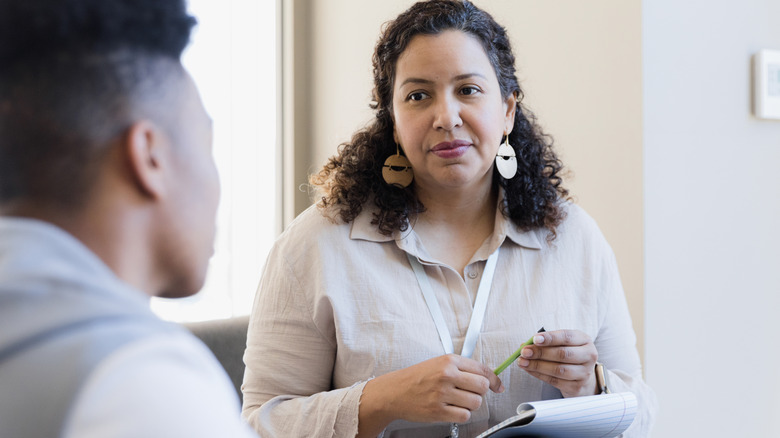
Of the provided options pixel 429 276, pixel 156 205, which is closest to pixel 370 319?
pixel 429 276

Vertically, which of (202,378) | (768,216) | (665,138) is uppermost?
(665,138)

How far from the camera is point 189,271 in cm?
42

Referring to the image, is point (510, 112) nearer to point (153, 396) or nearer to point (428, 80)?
point (428, 80)

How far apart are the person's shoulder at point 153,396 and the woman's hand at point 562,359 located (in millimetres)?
993

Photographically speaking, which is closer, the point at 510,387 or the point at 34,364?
the point at 34,364

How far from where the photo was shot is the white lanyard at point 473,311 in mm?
1411

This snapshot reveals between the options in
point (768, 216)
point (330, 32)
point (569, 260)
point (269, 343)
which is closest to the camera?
point (269, 343)

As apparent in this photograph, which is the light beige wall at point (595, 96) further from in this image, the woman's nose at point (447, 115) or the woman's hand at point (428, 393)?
the woman's hand at point (428, 393)

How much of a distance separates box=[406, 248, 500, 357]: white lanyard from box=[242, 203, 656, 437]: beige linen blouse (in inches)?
0.5

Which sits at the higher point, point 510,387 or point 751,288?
point 751,288

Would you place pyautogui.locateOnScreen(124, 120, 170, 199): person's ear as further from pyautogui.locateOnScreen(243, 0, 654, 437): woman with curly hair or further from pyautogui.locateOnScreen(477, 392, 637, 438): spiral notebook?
A: pyautogui.locateOnScreen(243, 0, 654, 437): woman with curly hair

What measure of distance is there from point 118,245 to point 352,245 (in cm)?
109

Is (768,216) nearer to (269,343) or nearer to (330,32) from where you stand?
(269,343)

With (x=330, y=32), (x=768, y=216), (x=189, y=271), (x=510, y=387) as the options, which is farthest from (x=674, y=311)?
(x=330, y=32)
